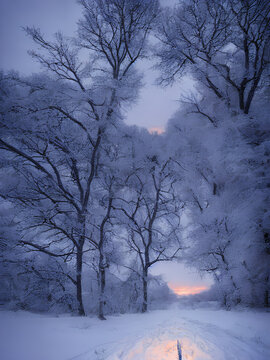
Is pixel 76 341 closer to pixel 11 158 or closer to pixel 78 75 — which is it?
pixel 11 158

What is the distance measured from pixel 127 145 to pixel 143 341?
7.03 m

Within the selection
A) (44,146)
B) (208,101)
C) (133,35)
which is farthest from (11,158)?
(208,101)

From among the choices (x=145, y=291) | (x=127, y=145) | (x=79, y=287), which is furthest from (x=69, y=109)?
(x=145, y=291)

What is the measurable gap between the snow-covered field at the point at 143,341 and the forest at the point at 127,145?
1.62 metres

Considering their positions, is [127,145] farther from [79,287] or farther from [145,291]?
[145,291]

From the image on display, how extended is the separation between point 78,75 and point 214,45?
14.7 ft

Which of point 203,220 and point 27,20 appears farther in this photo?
point 203,220

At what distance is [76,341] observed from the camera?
3.33 meters

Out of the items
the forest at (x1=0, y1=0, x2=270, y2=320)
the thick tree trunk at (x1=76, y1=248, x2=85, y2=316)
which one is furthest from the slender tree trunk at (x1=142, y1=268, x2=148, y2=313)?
the thick tree trunk at (x1=76, y1=248, x2=85, y2=316)

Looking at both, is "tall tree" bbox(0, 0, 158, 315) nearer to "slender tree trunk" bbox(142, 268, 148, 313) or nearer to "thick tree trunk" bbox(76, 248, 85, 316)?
"thick tree trunk" bbox(76, 248, 85, 316)

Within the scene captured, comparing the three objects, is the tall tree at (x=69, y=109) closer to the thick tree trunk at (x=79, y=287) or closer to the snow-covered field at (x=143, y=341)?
the thick tree trunk at (x=79, y=287)

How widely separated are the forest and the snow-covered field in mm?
1617

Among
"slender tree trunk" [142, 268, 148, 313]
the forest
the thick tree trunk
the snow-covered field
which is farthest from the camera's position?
"slender tree trunk" [142, 268, 148, 313]

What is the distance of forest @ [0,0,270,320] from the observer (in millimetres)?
4980
